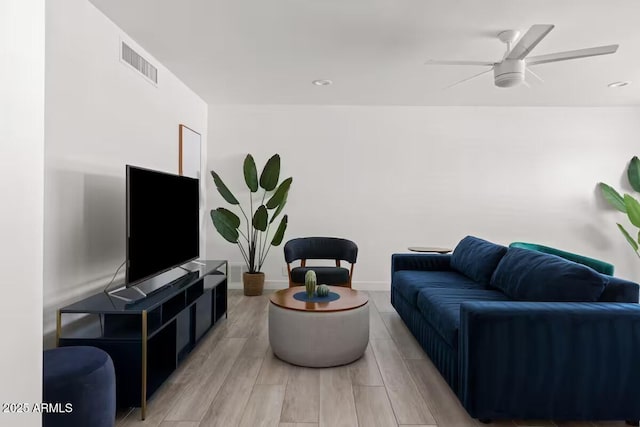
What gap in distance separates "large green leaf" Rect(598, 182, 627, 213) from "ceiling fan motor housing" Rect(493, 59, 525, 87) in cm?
336

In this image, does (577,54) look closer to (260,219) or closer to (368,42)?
(368,42)

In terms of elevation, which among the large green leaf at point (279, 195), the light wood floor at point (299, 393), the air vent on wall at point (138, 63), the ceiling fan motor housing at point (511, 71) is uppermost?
the air vent on wall at point (138, 63)

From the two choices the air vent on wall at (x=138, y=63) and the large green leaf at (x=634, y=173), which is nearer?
the air vent on wall at (x=138, y=63)

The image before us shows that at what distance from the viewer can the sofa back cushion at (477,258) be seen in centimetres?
343

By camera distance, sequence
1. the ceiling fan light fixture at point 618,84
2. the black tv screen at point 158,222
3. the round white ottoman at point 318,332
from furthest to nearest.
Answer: the ceiling fan light fixture at point 618,84, the round white ottoman at point 318,332, the black tv screen at point 158,222

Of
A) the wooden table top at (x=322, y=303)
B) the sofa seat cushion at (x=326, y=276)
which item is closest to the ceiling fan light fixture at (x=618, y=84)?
the sofa seat cushion at (x=326, y=276)

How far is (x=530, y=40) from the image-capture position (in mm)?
2529

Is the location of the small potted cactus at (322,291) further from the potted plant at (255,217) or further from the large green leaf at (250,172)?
the large green leaf at (250,172)

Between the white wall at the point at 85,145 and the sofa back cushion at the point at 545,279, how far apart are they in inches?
121

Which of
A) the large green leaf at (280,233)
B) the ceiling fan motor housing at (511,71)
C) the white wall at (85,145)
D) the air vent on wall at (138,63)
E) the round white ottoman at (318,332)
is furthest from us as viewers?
the large green leaf at (280,233)

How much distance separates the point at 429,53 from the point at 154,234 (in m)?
2.79

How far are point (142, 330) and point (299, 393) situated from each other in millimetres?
1039

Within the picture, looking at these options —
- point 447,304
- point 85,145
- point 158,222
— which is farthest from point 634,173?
point 85,145

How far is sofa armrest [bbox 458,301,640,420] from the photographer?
2031mm
